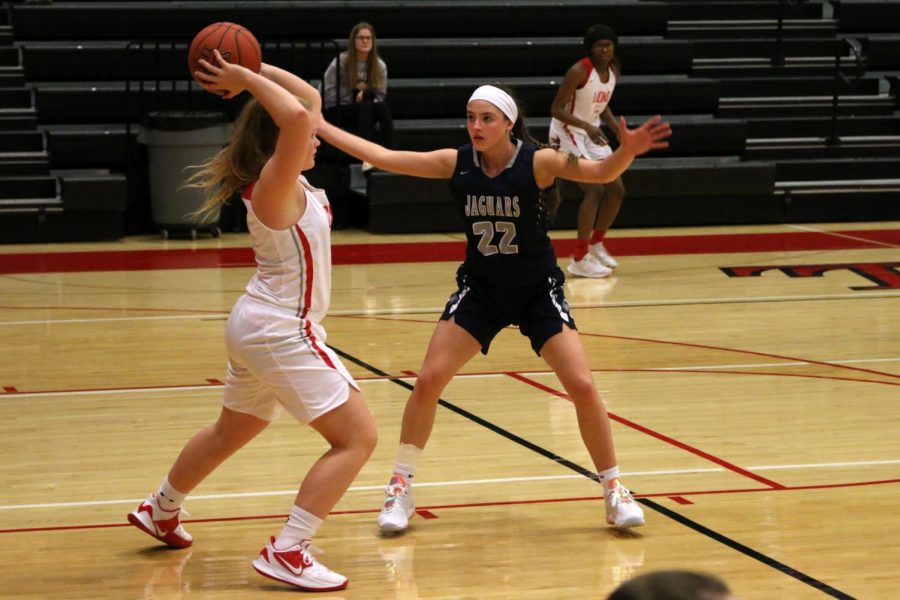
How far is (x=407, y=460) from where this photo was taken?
5.07 meters

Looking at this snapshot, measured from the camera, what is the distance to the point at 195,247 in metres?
12.7

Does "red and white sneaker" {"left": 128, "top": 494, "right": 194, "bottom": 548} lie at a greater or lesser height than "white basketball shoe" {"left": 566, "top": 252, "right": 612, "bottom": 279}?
greater

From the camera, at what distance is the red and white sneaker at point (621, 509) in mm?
4859

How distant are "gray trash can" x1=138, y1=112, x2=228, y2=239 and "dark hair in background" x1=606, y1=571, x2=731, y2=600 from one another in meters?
11.6

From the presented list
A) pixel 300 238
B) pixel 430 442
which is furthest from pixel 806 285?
pixel 300 238

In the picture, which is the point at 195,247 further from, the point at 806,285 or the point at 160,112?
the point at 806,285


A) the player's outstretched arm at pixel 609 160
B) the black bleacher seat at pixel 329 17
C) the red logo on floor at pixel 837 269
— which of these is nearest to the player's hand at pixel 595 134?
the red logo on floor at pixel 837 269

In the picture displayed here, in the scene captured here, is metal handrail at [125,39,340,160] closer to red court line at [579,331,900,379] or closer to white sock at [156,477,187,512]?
red court line at [579,331,900,379]

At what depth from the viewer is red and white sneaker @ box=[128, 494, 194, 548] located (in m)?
4.67

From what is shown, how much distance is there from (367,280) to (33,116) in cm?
471

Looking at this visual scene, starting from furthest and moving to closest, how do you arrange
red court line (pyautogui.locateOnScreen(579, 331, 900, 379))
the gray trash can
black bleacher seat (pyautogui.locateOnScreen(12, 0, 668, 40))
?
black bleacher seat (pyautogui.locateOnScreen(12, 0, 668, 40)) → the gray trash can → red court line (pyautogui.locateOnScreen(579, 331, 900, 379))

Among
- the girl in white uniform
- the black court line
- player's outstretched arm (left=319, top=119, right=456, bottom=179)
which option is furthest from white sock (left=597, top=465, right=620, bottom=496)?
the girl in white uniform

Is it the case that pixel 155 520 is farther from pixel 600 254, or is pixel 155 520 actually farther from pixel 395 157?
pixel 600 254

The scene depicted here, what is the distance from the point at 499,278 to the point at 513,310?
5.3 inches
